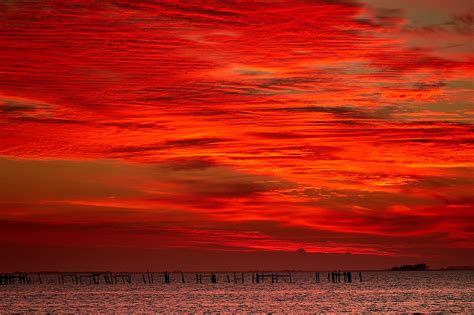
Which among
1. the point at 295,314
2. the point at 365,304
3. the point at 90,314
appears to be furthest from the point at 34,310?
the point at 365,304

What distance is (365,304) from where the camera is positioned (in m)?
96.5

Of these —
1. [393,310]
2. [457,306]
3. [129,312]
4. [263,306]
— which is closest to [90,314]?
[129,312]

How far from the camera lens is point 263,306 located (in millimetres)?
93125

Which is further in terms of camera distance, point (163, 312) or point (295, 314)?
point (163, 312)

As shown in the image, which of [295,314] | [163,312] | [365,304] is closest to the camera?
[295,314]

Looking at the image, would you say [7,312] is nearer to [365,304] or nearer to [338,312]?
[338,312]

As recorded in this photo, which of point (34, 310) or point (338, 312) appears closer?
point (338, 312)

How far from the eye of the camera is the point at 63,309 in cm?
9169

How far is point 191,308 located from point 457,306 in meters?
30.8

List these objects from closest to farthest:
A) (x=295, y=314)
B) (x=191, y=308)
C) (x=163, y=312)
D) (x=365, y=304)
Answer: (x=295, y=314) → (x=163, y=312) → (x=191, y=308) → (x=365, y=304)

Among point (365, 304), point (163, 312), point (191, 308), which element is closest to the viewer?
point (163, 312)

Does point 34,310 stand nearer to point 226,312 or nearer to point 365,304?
point 226,312

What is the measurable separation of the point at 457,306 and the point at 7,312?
5041cm

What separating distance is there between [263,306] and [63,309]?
911 inches
